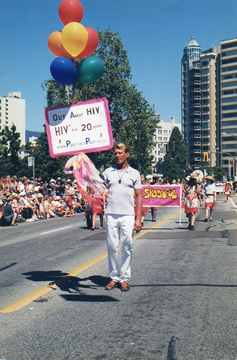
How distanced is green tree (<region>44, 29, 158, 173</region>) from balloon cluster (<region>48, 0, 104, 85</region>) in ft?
146

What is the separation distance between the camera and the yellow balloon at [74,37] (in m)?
6.95

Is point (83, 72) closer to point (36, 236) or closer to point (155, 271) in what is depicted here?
point (155, 271)

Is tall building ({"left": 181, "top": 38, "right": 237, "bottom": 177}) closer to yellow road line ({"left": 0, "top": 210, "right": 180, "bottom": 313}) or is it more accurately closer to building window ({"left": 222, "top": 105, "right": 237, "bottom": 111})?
building window ({"left": 222, "top": 105, "right": 237, "bottom": 111})

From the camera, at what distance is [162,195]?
58.3 ft

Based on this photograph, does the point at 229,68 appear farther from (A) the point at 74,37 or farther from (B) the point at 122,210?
(B) the point at 122,210

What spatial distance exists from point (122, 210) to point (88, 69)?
7.57 feet

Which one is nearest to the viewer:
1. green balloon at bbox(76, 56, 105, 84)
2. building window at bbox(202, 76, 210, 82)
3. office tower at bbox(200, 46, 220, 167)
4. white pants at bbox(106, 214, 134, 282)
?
white pants at bbox(106, 214, 134, 282)

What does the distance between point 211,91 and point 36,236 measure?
391 feet

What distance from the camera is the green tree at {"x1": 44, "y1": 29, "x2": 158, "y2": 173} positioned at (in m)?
53.4

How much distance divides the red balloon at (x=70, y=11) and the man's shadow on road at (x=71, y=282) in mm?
4021

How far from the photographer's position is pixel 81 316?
17.3ft

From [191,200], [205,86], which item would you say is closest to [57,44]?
[191,200]

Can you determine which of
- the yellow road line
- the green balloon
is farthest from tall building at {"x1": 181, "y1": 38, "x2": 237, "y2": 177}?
the green balloon

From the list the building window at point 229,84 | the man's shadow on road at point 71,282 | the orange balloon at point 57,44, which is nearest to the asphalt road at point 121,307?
the man's shadow on road at point 71,282
